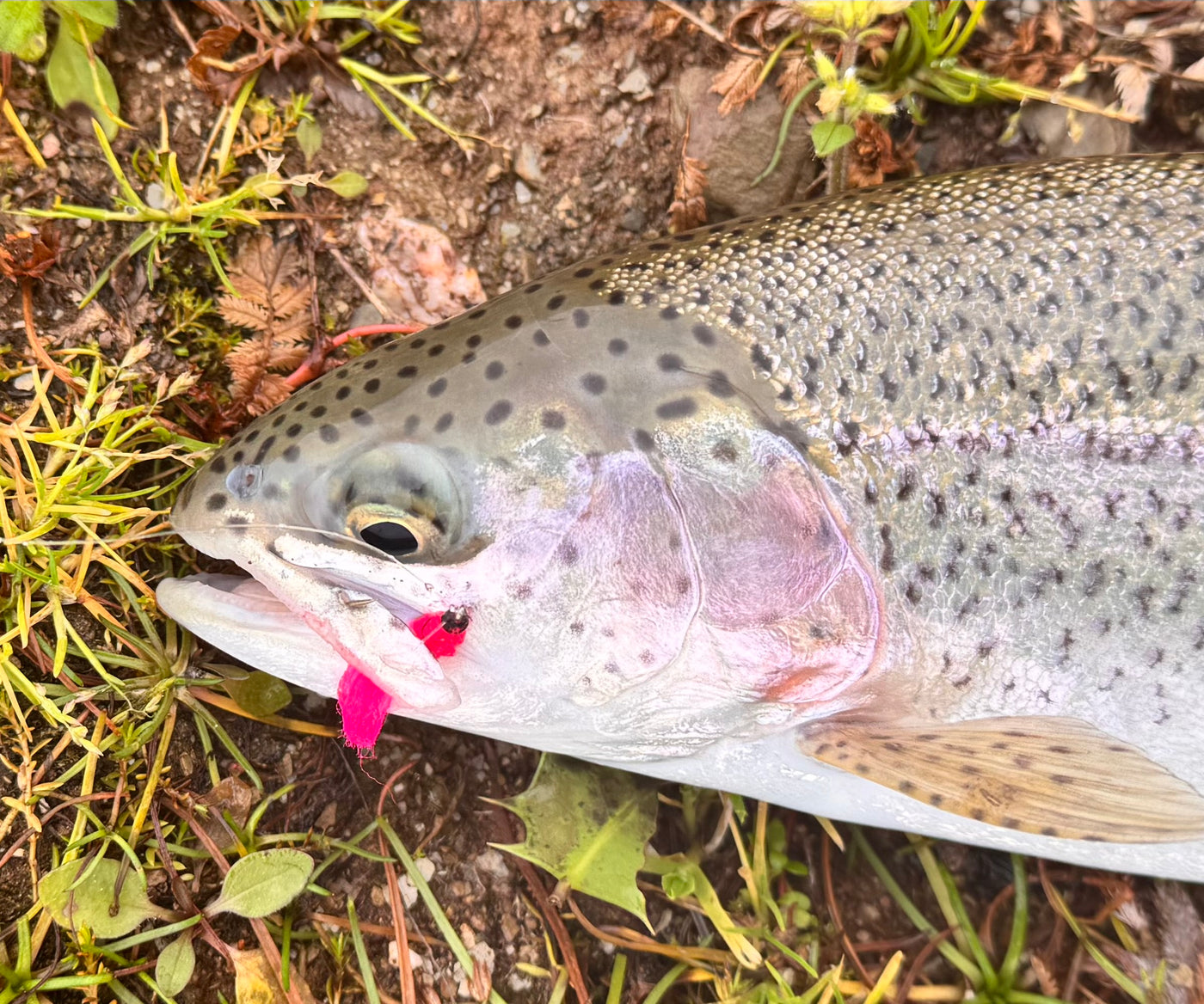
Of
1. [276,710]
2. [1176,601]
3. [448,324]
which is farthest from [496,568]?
[1176,601]

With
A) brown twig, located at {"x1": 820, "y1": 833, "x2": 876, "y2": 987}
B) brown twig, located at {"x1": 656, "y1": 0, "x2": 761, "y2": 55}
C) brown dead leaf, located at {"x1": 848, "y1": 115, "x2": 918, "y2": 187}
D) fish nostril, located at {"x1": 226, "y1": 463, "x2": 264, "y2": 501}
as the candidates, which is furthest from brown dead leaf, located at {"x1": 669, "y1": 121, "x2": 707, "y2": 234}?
→ brown twig, located at {"x1": 820, "y1": 833, "x2": 876, "y2": 987}

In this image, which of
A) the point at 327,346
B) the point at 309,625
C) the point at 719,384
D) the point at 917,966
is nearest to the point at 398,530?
the point at 309,625

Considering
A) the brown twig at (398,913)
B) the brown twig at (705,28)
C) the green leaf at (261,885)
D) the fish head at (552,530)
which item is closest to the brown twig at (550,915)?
the brown twig at (398,913)

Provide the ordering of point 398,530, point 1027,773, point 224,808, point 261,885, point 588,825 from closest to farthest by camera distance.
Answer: point 398,530 < point 1027,773 < point 261,885 < point 224,808 < point 588,825

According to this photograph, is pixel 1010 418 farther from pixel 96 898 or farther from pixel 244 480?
pixel 96 898

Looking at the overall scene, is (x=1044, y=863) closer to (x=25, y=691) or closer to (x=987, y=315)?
(x=987, y=315)

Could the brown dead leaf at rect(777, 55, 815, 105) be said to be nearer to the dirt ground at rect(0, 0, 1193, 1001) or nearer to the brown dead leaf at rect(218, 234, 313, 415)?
the dirt ground at rect(0, 0, 1193, 1001)
